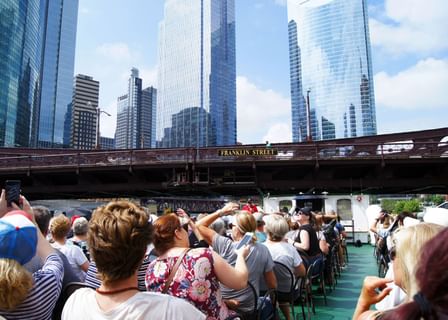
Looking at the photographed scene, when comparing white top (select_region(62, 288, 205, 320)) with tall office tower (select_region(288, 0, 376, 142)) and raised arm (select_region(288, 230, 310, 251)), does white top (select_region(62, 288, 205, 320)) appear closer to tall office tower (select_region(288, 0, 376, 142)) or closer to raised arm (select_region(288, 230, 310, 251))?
raised arm (select_region(288, 230, 310, 251))

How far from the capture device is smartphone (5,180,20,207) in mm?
2471

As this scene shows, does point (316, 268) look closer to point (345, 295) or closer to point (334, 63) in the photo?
point (345, 295)

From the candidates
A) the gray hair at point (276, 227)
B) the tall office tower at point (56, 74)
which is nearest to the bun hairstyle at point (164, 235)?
the gray hair at point (276, 227)

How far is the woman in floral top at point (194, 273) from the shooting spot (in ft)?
7.64

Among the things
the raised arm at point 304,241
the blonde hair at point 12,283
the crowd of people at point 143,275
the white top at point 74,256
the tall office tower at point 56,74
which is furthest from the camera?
the tall office tower at point 56,74

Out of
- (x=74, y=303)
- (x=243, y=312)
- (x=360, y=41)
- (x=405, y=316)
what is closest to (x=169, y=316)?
(x=74, y=303)

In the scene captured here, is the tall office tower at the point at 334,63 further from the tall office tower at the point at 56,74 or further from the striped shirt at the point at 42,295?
the striped shirt at the point at 42,295

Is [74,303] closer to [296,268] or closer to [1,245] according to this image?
[1,245]

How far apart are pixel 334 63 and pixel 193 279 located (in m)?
123

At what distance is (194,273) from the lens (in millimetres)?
2322

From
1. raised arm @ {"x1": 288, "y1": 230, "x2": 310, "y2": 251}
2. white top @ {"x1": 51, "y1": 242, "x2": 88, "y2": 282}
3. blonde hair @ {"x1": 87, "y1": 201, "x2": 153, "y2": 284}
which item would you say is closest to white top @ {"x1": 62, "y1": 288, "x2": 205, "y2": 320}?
blonde hair @ {"x1": 87, "y1": 201, "x2": 153, "y2": 284}

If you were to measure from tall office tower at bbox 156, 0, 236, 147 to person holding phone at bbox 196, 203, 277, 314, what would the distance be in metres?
115

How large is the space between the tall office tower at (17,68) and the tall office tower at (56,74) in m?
11.6

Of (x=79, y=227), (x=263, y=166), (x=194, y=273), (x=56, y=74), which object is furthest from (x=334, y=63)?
(x=194, y=273)
